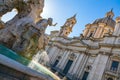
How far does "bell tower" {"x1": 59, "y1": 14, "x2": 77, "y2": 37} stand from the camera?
116 ft

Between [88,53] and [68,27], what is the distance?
10.9 metres

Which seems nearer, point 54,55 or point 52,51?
point 54,55

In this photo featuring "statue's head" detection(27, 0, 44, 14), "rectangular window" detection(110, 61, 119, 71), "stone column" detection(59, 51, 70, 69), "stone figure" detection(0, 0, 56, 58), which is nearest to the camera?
"stone figure" detection(0, 0, 56, 58)

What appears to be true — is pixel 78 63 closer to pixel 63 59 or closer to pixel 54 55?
pixel 63 59

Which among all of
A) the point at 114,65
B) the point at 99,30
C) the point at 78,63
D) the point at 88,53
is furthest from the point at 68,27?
the point at 114,65

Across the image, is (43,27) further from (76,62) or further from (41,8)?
(76,62)

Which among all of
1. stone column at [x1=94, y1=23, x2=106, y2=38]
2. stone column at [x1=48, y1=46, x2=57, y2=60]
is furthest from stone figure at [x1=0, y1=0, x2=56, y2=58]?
stone column at [x1=94, y1=23, x2=106, y2=38]

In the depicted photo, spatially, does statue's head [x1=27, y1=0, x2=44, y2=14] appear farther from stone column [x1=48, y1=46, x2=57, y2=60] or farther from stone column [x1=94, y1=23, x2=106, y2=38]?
stone column [x1=94, y1=23, x2=106, y2=38]

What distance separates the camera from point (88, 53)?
2700cm

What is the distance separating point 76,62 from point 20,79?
23953 millimetres

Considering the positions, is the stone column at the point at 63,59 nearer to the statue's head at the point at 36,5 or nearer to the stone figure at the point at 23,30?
the statue's head at the point at 36,5

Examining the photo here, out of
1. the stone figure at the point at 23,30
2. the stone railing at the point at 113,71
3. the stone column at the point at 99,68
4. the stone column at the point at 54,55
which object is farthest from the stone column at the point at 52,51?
the stone figure at the point at 23,30

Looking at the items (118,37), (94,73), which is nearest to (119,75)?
(94,73)

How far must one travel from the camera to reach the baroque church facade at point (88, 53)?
21156 millimetres
